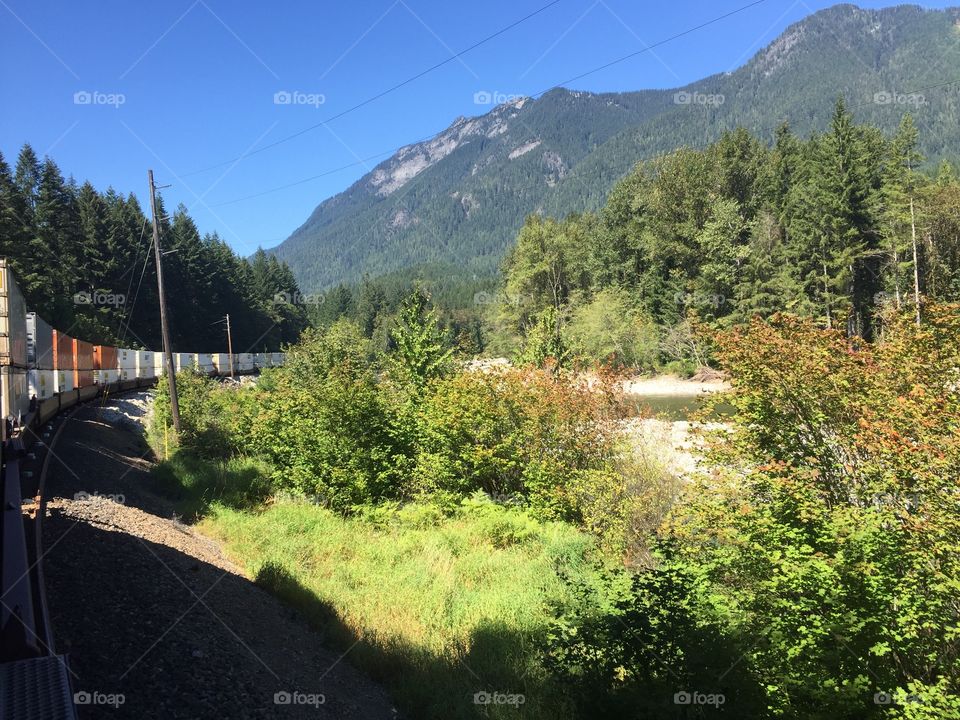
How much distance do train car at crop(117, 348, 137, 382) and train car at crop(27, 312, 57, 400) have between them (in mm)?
16203

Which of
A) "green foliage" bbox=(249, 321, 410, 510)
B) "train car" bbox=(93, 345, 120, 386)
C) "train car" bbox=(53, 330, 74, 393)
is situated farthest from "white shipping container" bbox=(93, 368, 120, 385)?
"green foliage" bbox=(249, 321, 410, 510)

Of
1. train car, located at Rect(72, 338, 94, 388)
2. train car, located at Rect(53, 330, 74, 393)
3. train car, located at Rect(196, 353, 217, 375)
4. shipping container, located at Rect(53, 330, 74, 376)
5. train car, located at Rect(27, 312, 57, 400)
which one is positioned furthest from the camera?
train car, located at Rect(196, 353, 217, 375)

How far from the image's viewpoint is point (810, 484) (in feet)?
23.4

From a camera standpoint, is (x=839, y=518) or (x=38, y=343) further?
(x=38, y=343)

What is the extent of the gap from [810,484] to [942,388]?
1980 millimetres

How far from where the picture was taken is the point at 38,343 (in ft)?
47.9

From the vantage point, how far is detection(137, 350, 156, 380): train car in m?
37.1

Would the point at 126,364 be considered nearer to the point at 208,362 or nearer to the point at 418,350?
the point at 208,362

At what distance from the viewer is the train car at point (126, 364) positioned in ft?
107

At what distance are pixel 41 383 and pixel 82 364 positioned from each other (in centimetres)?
855

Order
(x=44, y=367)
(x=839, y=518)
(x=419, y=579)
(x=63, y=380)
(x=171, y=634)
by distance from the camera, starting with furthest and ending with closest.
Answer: (x=63, y=380) < (x=44, y=367) < (x=419, y=579) < (x=839, y=518) < (x=171, y=634)

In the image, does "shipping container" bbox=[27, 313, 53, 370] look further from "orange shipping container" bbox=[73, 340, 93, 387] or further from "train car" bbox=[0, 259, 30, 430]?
"orange shipping container" bbox=[73, 340, 93, 387]

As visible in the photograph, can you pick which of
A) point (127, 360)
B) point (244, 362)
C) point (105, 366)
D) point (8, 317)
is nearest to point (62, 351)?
point (105, 366)

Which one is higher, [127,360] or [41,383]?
[127,360]
